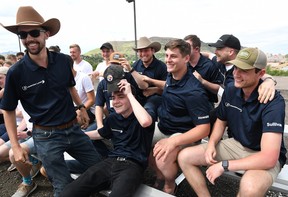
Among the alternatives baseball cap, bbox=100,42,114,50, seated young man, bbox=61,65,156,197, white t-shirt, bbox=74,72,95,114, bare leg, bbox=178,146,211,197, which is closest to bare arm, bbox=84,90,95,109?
white t-shirt, bbox=74,72,95,114

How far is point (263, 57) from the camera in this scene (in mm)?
2334

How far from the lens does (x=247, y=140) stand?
2.45 meters

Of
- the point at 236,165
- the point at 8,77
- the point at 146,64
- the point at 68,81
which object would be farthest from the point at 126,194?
the point at 146,64

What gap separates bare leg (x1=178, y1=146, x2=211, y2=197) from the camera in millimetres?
2484

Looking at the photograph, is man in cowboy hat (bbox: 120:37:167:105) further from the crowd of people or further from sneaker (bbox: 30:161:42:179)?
sneaker (bbox: 30:161:42:179)

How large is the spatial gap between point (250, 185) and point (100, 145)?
230 cm

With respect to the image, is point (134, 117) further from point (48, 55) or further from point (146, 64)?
point (146, 64)

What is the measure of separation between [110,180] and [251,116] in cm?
161

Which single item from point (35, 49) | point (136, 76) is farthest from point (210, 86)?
point (35, 49)

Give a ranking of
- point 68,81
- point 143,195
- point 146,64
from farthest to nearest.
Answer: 1. point 146,64
2. point 68,81
3. point 143,195

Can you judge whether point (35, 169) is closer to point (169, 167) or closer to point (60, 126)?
point (60, 126)

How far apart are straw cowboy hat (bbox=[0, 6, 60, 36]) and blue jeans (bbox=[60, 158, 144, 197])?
1705mm

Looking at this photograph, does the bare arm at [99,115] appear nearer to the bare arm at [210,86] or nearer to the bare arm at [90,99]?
the bare arm at [90,99]

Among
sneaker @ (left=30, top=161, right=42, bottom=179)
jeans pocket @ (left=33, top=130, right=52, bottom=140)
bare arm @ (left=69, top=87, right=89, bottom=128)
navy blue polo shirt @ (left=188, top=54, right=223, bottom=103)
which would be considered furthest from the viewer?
navy blue polo shirt @ (left=188, top=54, right=223, bottom=103)
